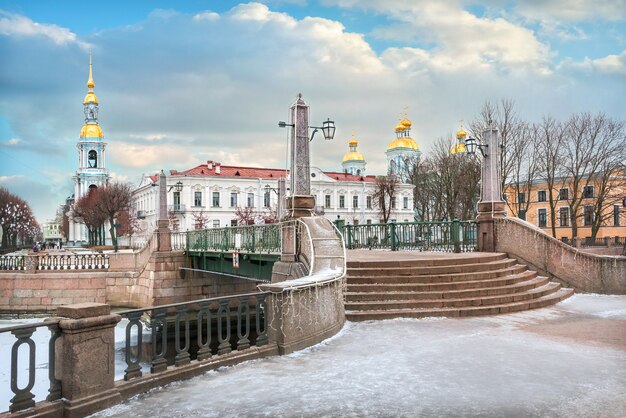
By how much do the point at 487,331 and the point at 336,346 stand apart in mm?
2999

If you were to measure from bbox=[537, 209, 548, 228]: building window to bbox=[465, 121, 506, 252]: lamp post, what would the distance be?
44.3 meters

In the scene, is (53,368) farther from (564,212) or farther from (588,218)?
(564,212)

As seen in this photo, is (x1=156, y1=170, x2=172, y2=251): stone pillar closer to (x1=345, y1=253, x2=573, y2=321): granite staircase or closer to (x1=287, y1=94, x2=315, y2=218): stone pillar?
(x1=287, y1=94, x2=315, y2=218): stone pillar

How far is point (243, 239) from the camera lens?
1878 cm

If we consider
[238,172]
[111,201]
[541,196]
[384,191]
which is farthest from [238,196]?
[541,196]

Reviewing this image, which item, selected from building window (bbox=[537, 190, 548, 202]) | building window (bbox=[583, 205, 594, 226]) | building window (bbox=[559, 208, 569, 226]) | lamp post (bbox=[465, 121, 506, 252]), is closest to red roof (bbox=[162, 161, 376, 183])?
building window (bbox=[537, 190, 548, 202])

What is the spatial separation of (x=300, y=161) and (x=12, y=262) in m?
26.0

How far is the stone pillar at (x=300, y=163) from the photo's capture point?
1357 cm

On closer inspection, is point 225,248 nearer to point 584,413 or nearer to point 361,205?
point 584,413

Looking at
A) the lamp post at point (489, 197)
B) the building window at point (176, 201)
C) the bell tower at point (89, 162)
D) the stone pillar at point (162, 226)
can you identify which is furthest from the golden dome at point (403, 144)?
the lamp post at point (489, 197)

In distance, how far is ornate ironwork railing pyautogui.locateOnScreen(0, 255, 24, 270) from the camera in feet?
102

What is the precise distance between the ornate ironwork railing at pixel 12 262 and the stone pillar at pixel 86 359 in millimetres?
28945

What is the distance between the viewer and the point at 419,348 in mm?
8234

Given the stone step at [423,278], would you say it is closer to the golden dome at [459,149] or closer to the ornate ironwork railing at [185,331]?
the ornate ironwork railing at [185,331]
